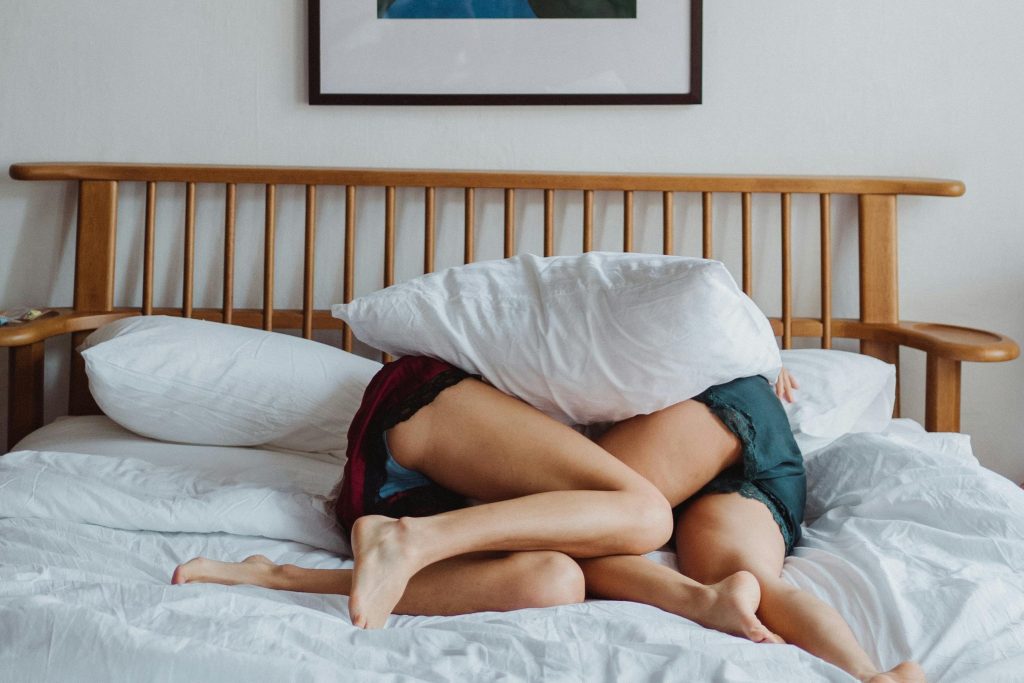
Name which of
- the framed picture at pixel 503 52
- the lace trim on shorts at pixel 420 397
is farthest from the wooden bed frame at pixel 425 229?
the lace trim on shorts at pixel 420 397

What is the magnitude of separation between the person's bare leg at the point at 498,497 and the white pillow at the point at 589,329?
56mm

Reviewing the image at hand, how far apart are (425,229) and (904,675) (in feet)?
4.50

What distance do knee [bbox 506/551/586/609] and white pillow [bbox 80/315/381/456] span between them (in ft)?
2.04

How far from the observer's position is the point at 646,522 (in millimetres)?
1104

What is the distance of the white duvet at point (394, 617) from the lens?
2.48ft

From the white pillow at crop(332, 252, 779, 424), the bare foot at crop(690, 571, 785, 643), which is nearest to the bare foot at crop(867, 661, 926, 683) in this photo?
the bare foot at crop(690, 571, 785, 643)

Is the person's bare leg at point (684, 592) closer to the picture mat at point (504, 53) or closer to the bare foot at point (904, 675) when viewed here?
the bare foot at point (904, 675)

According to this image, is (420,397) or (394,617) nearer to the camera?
(394,617)

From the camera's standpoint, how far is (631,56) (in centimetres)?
202

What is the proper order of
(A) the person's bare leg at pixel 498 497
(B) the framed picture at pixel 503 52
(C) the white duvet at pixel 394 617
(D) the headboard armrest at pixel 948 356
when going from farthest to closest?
(B) the framed picture at pixel 503 52, (D) the headboard armrest at pixel 948 356, (A) the person's bare leg at pixel 498 497, (C) the white duvet at pixel 394 617

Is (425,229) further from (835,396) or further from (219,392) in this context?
(835,396)

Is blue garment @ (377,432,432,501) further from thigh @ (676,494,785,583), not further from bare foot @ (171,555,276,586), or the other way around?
thigh @ (676,494,785,583)

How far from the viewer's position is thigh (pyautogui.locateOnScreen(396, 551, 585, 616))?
1014mm

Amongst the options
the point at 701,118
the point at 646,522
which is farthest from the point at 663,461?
the point at 701,118
